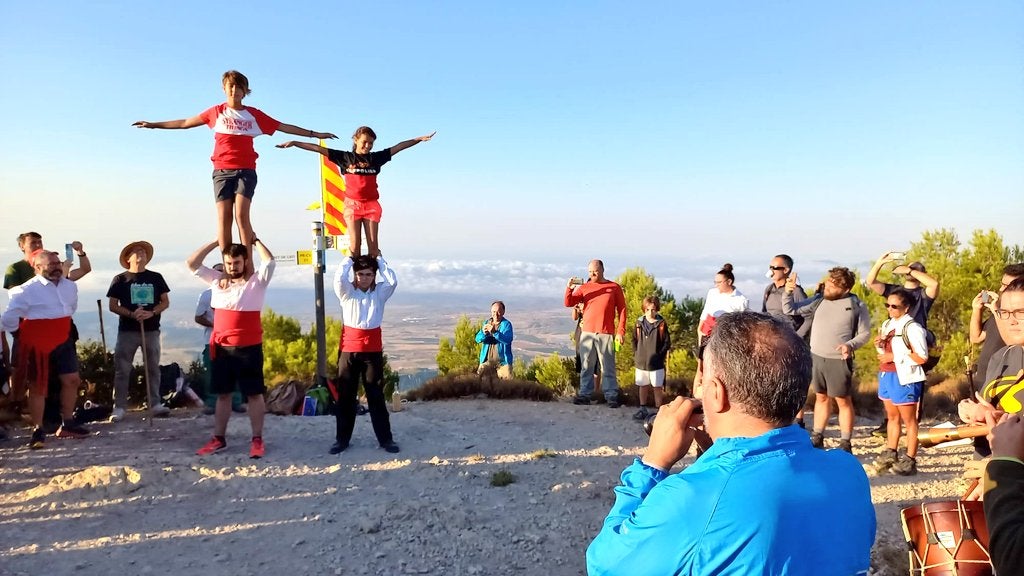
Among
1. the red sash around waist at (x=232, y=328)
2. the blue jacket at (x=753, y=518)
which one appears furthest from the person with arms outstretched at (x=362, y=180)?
the blue jacket at (x=753, y=518)

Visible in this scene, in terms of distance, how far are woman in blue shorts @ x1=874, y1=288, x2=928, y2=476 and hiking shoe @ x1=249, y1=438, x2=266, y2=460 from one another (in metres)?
5.80

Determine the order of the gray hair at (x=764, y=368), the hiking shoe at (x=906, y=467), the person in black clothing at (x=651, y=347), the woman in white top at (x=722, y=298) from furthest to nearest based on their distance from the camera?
the person in black clothing at (x=651, y=347)
the woman in white top at (x=722, y=298)
the hiking shoe at (x=906, y=467)
the gray hair at (x=764, y=368)

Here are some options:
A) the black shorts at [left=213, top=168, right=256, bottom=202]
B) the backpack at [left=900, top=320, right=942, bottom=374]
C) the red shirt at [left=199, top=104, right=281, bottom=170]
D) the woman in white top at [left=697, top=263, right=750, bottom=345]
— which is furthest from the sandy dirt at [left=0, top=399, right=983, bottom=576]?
the red shirt at [left=199, top=104, right=281, bottom=170]

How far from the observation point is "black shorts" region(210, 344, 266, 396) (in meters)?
6.03

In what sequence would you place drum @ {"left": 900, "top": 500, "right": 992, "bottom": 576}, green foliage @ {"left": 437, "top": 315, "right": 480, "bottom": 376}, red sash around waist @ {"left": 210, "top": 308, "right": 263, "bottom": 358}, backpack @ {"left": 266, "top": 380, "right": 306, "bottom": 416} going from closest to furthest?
drum @ {"left": 900, "top": 500, "right": 992, "bottom": 576}, red sash around waist @ {"left": 210, "top": 308, "right": 263, "bottom": 358}, backpack @ {"left": 266, "top": 380, "right": 306, "bottom": 416}, green foliage @ {"left": 437, "top": 315, "right": 480, "bottom": 376}

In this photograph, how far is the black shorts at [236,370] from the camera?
6027 millimetres

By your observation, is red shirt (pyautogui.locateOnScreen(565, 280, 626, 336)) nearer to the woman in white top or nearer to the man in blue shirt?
the woman in white top

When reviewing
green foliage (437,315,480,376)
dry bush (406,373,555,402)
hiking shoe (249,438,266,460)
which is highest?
hiking shoe (249,438,266,460)

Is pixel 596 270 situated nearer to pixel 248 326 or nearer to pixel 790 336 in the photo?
pixel 248 326

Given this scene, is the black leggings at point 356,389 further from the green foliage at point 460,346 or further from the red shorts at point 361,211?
the green foliage at point 460,346

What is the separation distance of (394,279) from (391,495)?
6.95ft

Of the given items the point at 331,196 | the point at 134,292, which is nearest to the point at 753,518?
the point at 134,292

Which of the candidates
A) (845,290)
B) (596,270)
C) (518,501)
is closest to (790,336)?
(518,501)

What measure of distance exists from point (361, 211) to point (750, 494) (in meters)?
6.50
